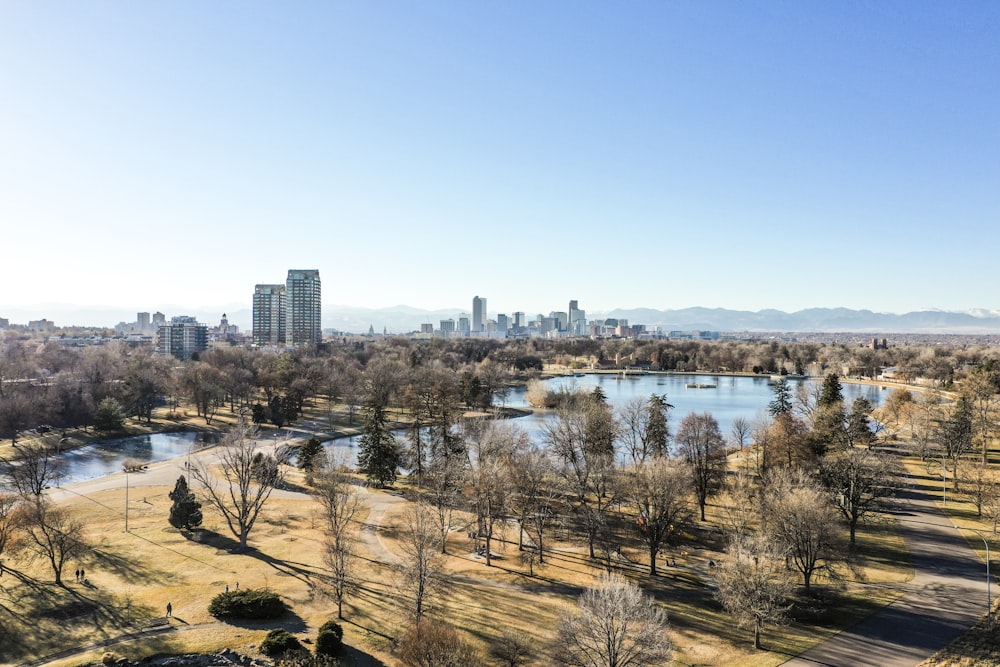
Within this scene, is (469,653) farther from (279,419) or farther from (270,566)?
(279,419)

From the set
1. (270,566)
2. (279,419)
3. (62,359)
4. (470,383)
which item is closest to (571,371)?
(470,383)

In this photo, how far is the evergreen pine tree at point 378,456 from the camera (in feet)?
182

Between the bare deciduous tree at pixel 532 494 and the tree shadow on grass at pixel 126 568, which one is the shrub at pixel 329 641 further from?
the bare deciduous tree at pixel 532 494

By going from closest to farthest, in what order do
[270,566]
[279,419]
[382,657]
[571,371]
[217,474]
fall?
[382,657], [270,566], [217,474], [279,419], [571,371]

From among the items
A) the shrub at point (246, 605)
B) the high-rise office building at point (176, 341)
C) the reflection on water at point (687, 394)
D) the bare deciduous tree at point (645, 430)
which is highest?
the high-rise office building at point (176, 341)

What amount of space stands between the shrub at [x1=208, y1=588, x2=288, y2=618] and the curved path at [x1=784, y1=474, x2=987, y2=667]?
23.7 m

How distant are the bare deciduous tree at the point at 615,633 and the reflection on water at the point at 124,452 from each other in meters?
57.0

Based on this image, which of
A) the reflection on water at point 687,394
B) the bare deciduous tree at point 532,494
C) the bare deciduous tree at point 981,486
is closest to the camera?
the bare deciduous tree at point 532,494

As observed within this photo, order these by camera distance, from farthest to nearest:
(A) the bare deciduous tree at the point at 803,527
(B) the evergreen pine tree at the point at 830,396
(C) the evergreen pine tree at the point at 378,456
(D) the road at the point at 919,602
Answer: (B) the evergreen pine tree at the point at 830,396
(C) the evergreen pine tree at the point at 378,456
(A) the bare deciduous tree at the point at 803,527
(D) the road at the point at 919,602

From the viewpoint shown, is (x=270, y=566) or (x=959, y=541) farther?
(x=959, y=541)

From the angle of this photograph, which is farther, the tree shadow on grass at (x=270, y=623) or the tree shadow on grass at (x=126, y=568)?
the tree shadow on grass at (x=126, y=568)

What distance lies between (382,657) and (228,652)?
6586 millimetres

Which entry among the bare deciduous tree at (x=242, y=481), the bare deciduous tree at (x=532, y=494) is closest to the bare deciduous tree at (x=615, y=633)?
the bare deciduous tree at (x=532, y=494)

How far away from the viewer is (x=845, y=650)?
27.8 metres
